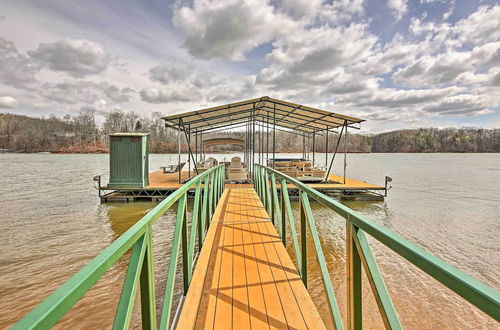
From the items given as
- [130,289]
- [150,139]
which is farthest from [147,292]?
[150,139]

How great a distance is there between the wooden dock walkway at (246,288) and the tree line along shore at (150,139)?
56.7 meters

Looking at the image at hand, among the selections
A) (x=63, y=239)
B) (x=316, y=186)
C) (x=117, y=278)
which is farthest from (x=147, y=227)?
(x=316, y=186)

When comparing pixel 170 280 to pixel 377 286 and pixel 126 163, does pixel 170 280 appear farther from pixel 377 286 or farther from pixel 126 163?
pixel 126 163

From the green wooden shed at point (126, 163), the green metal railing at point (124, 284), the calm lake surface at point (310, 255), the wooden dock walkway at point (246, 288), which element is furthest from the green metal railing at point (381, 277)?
the green wooden shed at point (126, 163)

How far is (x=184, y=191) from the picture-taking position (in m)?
2.51

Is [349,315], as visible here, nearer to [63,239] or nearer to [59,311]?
[59,311]

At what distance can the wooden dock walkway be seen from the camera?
203cm

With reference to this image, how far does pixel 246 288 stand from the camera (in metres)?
2.50

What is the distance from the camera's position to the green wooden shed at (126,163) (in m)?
11.4

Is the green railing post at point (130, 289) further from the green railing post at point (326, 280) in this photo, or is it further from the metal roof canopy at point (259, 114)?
the metal roof canopy at point (259, 114)

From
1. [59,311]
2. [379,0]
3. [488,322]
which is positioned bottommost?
[488,322]

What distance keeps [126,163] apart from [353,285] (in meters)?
11.6

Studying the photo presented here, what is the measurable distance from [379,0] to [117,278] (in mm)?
10640

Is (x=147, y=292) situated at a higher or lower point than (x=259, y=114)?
lower
